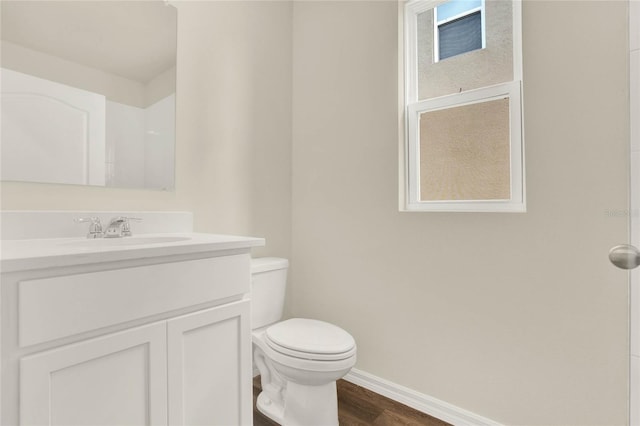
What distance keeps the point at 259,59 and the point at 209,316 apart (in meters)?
1.53

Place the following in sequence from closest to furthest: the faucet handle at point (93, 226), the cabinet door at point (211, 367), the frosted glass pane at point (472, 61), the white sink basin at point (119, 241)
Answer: the cabinet door at point (211, 367), the white sink basin at point (119, 241), the faucet handle at point (93, 226), the frosted glass pane at point (472, 61)

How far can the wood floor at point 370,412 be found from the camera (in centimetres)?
150

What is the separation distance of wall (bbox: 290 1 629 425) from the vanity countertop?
2.72 feet

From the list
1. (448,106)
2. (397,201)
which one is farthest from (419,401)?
(448,106)

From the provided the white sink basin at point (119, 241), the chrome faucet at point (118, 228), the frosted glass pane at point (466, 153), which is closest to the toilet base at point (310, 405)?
the white sink basin at point (119, 241)

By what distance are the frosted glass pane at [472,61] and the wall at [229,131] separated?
861 millimetres

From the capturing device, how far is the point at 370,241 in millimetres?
1769

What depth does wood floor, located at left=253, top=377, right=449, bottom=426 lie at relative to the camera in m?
1.50

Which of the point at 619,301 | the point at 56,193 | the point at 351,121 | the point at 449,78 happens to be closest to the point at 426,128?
the point at 449,78

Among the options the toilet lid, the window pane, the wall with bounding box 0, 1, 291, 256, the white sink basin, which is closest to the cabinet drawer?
the white sink basin

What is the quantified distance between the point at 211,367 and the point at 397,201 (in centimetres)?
113

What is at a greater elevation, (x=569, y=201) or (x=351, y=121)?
(x=351, y=121)

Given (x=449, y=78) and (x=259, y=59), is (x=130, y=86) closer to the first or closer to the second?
(x=259, y=59)

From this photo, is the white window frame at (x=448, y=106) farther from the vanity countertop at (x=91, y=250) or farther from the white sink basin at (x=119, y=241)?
the white sink basin at (x=119, y=241)
